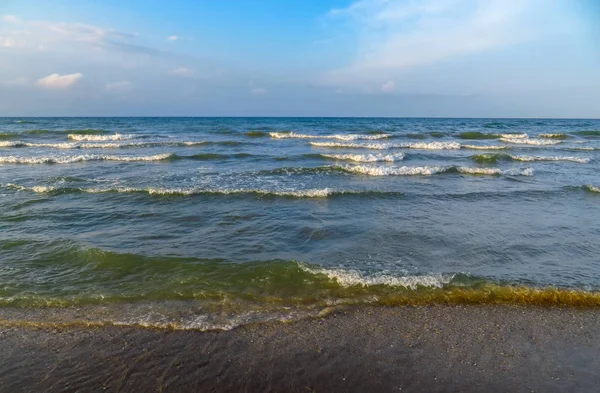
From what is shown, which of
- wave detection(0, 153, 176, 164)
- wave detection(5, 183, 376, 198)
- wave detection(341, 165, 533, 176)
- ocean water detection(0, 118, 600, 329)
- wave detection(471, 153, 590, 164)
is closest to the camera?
ocean water detection(0, 118, 600, 329)

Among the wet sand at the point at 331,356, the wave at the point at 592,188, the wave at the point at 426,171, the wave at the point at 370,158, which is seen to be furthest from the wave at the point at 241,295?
the wave at the point at 370,158

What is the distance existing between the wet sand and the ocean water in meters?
0.44

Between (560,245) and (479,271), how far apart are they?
9.30 ft

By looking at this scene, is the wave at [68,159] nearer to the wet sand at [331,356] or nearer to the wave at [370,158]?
the wave at [370,158]

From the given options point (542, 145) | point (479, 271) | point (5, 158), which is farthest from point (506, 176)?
point (5, 158)

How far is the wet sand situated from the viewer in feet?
13.0

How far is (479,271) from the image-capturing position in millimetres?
6781

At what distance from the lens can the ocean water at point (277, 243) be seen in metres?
5.75

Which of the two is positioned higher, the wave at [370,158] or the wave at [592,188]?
the wave at [370,158]

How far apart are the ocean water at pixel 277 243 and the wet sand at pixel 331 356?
0.44 meters

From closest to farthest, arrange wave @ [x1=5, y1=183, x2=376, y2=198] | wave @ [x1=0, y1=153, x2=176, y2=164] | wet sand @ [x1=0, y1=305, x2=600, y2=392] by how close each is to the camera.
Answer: wet sand @ [x1=0, y1=305, x2=600, y2=392] → wave @ [x1=5, y1=183, x2=376, y2=198] → wave @ [x1=0, y1=153, x2=176, y2=164]

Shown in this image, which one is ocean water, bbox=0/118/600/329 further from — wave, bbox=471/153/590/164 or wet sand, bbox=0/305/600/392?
wave, bbox=471/153/590/164

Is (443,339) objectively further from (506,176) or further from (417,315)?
(506,176)

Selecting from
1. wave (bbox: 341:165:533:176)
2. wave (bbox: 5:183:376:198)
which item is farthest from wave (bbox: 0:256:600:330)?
wave (bbox: 341:165:533:176)
